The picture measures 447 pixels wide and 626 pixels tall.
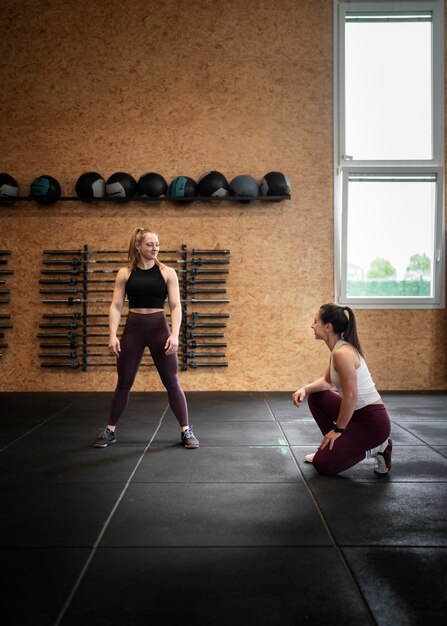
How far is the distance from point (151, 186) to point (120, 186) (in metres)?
0.29

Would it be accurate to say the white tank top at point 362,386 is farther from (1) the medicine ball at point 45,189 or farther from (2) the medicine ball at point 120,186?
(1) the medicine ball at point 45,189

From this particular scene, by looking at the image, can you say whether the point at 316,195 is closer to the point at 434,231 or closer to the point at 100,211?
the point at 434,231

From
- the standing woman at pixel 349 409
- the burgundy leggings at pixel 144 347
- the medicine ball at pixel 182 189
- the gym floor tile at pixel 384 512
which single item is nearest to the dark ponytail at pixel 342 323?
the standing woman at pixel 349 409

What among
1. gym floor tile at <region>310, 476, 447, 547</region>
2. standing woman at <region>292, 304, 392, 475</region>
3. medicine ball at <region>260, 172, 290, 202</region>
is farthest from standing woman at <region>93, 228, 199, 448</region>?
medicine ball at <region>260, 172, 290, 202</region>

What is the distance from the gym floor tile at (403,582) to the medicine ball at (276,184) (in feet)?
12.8

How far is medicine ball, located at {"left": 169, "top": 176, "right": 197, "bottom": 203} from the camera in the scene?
5.30 m

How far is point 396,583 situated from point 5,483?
74.9 inches

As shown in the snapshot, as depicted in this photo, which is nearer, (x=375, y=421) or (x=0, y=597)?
(x=0, y=597)

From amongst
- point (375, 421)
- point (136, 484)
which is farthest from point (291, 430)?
point (136, 484)

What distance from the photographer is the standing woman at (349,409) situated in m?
2.72

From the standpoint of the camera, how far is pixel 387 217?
5672 millimetres

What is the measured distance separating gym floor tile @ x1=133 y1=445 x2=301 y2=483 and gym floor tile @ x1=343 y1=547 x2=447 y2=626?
0.91 meters

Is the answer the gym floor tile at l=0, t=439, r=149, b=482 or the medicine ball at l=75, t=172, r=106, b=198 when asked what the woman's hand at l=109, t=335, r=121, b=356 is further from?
the medicine ball at l=75, t=172, r=106, b=198

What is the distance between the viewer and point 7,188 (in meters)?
5.28
